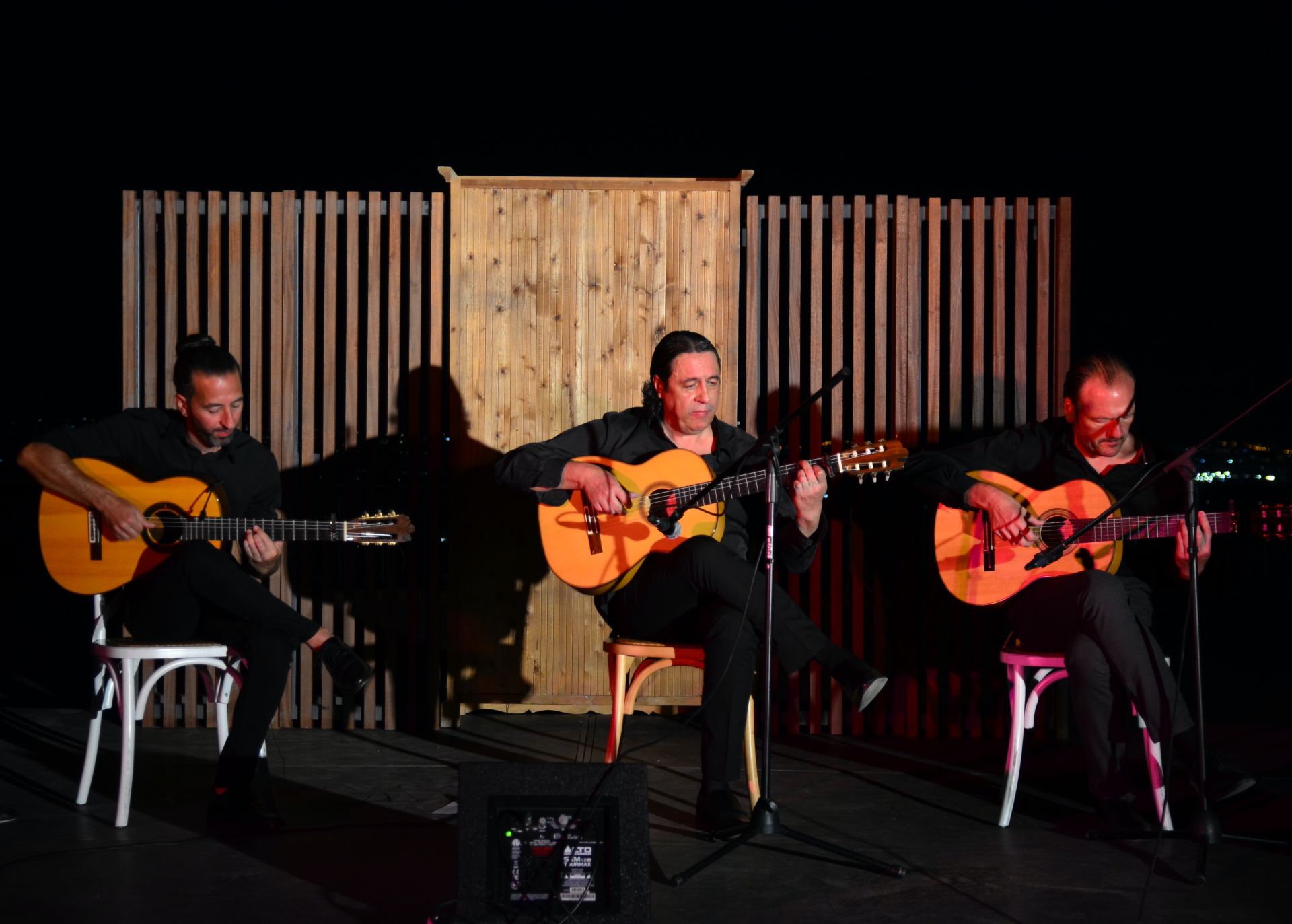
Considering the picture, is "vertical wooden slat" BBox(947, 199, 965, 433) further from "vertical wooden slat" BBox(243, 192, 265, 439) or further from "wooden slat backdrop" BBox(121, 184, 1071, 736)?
"vertical wooden slat" BBox(243, 192, 265, 439)

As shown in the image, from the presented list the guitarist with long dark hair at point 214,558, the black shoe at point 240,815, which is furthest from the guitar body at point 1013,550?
the black shoe at point 240,815

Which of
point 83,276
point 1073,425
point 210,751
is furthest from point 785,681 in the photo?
point 83,276

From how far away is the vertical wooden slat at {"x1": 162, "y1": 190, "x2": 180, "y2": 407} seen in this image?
509cm

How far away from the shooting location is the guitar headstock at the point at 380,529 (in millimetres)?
3973

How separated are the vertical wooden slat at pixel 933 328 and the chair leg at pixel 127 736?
3.25 meters

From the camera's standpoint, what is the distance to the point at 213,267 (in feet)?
16.8

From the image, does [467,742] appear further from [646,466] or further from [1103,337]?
[1103,337]

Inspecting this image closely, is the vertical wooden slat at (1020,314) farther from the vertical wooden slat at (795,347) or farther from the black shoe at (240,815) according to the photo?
the black shoe at (240,815)

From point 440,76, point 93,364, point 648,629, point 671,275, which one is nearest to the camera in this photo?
point 648,629

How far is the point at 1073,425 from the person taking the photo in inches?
158

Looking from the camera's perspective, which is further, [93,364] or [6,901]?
[93,364]

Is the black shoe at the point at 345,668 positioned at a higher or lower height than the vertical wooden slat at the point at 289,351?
lower

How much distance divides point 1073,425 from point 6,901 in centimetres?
345

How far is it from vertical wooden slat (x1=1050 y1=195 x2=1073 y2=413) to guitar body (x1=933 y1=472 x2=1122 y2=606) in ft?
4.14
